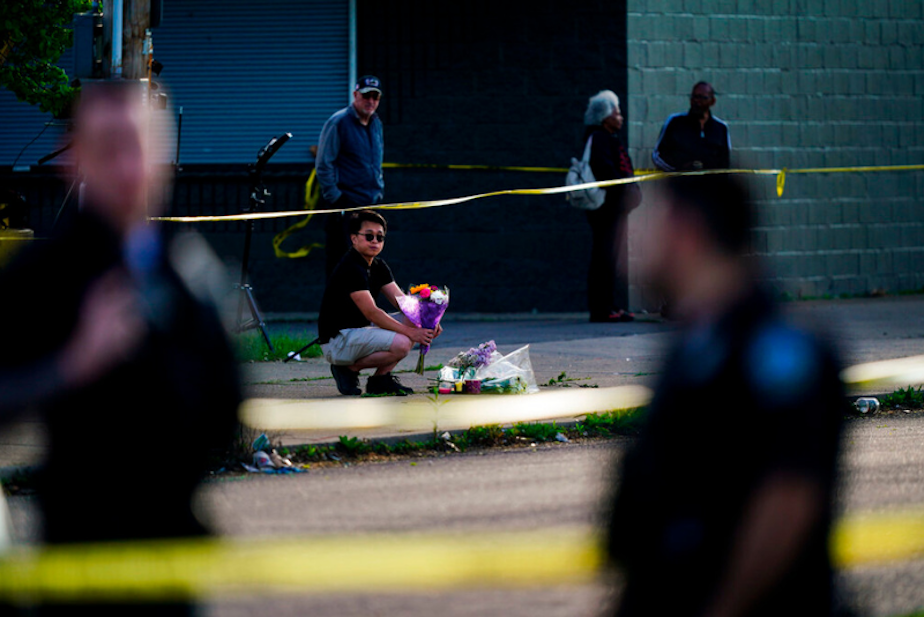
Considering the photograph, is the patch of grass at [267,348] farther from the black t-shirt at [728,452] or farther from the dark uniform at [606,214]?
the black t-shirt at [728,452]

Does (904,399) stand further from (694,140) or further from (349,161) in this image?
(349,161)

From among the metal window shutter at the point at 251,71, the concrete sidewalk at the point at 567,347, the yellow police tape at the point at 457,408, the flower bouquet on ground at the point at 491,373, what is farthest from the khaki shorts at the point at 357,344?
the metal window shutter at the point at 251,71

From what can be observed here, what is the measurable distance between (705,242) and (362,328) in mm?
6661

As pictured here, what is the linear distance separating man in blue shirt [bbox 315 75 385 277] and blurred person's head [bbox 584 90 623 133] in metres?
2.35

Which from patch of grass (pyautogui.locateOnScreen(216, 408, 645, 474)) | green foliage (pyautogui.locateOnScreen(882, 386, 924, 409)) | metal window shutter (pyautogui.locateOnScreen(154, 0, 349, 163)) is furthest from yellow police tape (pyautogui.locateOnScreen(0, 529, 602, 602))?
metal window shutter (pyautogui.locateOnScreen(154, 0, 349, 163))

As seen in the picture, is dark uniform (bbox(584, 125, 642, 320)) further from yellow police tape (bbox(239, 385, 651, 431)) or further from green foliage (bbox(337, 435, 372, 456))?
green foliage (bbox(337, 435, 372, 456))

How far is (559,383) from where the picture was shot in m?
9.59

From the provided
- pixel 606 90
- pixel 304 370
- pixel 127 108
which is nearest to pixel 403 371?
pixel 304 370

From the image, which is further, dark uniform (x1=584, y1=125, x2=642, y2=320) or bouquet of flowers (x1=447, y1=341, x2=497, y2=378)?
dark uniform (x1=584, y1=125, x2=642, y2=320)

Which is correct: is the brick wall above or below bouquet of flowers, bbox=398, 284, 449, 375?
above

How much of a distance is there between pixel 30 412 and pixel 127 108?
2.39ft

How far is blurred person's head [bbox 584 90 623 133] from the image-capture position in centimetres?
1319

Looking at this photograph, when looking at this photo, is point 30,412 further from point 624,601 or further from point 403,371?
point 403,371

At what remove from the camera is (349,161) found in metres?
11.9
